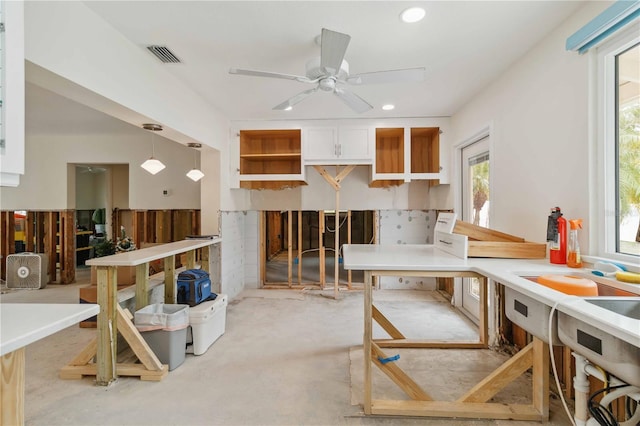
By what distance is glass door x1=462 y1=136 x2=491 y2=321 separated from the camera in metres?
3.31

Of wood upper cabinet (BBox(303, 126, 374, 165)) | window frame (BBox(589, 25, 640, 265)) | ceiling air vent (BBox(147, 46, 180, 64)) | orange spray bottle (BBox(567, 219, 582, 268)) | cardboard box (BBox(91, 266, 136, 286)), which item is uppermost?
ceiling air vent (BBox(147, 46, 180, 64))

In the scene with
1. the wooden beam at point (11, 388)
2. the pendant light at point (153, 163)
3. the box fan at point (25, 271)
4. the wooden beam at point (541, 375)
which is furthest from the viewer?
the box fan at point (25, 271)

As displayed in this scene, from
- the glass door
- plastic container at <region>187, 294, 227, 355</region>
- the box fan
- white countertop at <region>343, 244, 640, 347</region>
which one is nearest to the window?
white countertop at <region>343, 244, 640, 347</region>

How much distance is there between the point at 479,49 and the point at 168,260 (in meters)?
3.45

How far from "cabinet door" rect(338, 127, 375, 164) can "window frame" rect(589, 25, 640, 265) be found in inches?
98.5

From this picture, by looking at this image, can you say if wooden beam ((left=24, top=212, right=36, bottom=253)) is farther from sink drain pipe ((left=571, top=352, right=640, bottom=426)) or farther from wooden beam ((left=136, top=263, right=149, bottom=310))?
sink drain pipe ((left=571, top=352, right=640, bottom=426))

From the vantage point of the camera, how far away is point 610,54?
5.63ft

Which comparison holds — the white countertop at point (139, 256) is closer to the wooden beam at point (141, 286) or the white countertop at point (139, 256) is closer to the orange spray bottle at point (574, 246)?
the wooden beam at point (141, 286)

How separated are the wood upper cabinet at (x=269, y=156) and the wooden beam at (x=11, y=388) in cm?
341

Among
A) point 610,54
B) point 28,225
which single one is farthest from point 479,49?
point 28,225

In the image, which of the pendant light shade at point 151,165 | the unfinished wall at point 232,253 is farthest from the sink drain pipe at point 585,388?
the pendant light shade at point 151,165

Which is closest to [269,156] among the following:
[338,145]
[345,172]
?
[338,145]

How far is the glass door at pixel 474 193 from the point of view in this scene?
10.9 feet

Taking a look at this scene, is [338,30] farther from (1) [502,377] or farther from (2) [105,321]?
(2) [105,321]
